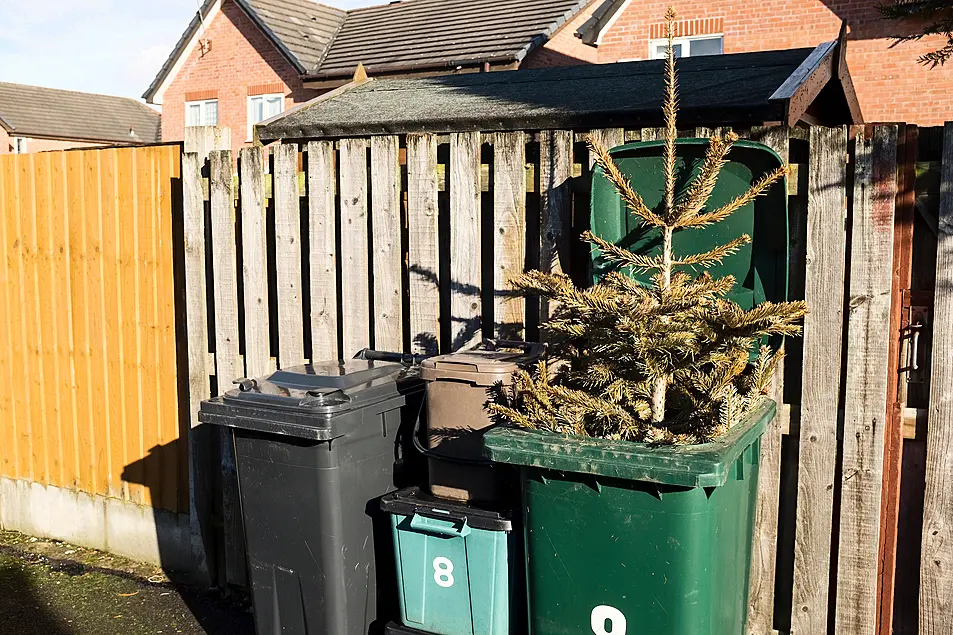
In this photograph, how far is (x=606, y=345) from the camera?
336 cm

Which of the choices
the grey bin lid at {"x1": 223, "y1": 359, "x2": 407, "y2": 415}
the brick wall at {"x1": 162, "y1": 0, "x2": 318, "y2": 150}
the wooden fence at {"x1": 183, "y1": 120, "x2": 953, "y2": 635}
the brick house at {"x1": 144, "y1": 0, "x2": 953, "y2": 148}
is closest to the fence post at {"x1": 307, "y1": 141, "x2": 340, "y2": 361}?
the wooden fence at {"x1": 183, "y1": 120, "x2": 953, "y2": 635}

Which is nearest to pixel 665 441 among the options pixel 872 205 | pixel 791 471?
pixel 791 471

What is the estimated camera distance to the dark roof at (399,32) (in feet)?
54.4

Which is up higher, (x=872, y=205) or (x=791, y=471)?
(x=872, y=205)

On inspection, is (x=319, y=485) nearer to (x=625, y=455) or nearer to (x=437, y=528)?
(x=437, y=528)

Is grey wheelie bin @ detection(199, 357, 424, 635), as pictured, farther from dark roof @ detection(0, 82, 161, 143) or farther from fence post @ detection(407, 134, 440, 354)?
dark roof @ detection(0, 82, 161, 143)

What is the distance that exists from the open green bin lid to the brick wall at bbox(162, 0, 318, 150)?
Answer: 1603 centimetres

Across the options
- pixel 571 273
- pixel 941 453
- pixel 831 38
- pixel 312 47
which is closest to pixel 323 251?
pixel 571 273

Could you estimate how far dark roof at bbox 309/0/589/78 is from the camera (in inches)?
647

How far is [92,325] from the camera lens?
598cm

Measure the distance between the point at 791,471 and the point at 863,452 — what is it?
32 cm

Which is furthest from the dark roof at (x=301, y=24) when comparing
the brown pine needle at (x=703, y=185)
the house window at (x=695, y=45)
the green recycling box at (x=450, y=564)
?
the brown pine needle at (x=703, y=185)

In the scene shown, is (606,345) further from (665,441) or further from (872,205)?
(872,205)

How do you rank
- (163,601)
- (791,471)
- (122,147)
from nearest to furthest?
(791,471) < (163,601) < (122,147)
